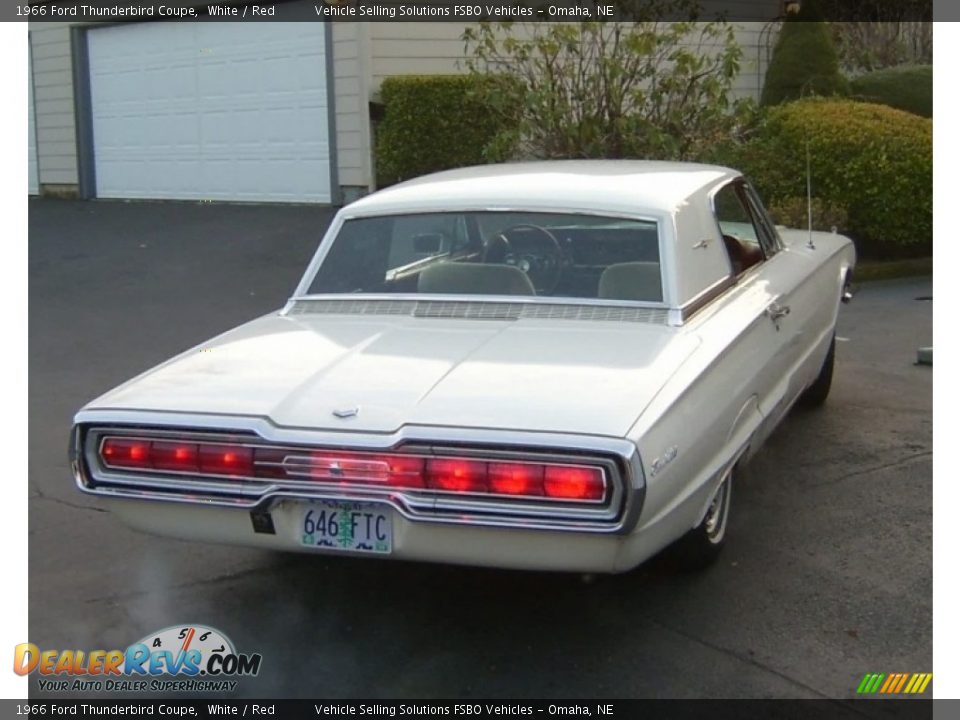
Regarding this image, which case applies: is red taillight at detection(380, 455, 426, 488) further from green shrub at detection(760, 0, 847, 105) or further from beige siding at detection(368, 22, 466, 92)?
green shrub at detection(760, 0, 847, 105)

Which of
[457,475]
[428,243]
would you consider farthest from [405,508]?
[428,243]

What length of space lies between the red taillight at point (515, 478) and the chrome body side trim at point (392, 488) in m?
0.02

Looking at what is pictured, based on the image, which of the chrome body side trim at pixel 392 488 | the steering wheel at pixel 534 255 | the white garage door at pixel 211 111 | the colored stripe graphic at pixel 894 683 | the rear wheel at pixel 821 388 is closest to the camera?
the chrome body side trim at pixel 392 488

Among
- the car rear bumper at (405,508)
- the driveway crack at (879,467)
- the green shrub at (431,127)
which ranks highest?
the green shrub at (431,127)

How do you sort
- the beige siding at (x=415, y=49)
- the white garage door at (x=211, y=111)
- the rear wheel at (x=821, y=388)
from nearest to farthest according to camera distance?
the rear wheel at (x=821, y=388)
the beige siding at (x=415, y=49)
the white garage door at (x=211, y=111)

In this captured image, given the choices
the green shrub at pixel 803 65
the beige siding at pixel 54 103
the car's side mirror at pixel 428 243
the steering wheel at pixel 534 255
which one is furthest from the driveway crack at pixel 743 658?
the beige siding at pixel 54 103

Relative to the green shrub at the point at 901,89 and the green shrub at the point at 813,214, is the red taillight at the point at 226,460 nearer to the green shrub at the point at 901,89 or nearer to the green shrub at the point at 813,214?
the green shrub at the point at 813,214

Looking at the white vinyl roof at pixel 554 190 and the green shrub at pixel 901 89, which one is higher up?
the green shrub at pixel 901 89

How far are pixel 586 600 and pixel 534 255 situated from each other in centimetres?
147

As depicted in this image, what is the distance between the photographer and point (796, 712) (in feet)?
11.2

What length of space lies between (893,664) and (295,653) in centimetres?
188

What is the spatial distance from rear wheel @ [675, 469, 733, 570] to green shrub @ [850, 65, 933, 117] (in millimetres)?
12236

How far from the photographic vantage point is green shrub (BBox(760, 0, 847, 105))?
50.4 ft

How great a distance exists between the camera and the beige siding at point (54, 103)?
57.1 ft
